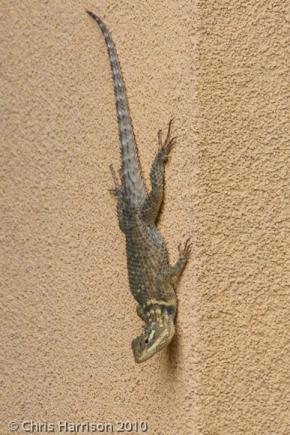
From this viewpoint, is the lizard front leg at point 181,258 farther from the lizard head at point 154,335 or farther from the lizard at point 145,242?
the lizard head at point 154,335

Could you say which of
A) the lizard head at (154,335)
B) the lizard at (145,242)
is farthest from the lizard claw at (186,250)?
the lizard head at (154,335)

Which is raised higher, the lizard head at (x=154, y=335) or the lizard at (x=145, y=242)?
the lizard at (x=145, y=242)

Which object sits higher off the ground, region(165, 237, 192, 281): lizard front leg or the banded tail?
the banded tail

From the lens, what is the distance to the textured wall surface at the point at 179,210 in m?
2.51

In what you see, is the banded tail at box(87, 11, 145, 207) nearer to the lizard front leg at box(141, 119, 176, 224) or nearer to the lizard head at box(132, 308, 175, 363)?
the lizard front leg at box(141, 119, 176, 224)

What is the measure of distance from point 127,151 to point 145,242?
1.02 feet

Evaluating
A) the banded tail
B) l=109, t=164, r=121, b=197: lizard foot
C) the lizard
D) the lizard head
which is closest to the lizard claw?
the lizard

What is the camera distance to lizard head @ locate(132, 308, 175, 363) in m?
2.49

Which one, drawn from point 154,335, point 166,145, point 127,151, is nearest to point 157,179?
point 166,145

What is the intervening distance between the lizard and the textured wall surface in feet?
0.11

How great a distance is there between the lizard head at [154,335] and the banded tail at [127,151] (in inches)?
14.7

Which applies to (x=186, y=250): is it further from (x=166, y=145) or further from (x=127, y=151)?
(x=127, y=151)

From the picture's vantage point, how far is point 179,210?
8.40ft

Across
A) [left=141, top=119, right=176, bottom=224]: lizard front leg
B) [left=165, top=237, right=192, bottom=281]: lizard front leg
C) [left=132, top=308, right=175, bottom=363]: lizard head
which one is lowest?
[left=132, top=308, right=175, bottom=363]: lizard head
